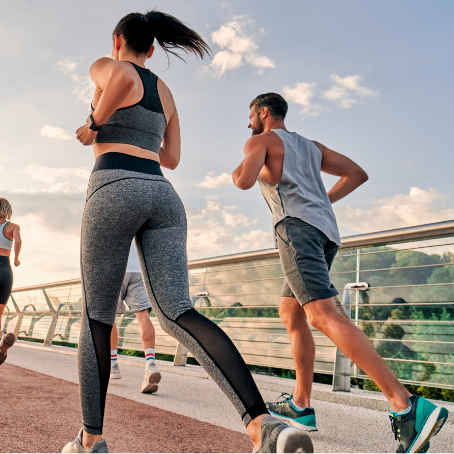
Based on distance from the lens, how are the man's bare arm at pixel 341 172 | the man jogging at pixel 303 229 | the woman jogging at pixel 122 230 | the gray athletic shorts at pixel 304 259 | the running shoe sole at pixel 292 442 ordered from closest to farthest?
1. the running shoe sole at pixel 292 442
2. the woman jogging at pixel 122 230
3. the man jogging at pixel 303 229
4. the gray athletic shorts at pixel 304 259
5. the man's bare arm at pixel 341 172

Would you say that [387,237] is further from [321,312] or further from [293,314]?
[321,312]

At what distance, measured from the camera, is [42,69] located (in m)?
6.58

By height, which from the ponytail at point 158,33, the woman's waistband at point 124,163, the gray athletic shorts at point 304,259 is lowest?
the gray athletic shorts at point 304,259

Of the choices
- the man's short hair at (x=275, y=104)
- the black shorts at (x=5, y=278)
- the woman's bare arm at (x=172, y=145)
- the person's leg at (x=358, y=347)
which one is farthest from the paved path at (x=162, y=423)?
the black shorts at (x=5, y=278)

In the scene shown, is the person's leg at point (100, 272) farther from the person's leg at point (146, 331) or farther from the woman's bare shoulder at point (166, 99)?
the person's leg at point (146, 331)

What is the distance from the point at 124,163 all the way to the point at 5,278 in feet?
12.9

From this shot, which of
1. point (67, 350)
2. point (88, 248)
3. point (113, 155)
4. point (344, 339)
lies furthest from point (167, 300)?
point (67, 350)

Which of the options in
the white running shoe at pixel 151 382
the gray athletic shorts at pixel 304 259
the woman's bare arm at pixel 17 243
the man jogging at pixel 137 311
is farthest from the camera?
the woman's bare arm at pixel 17 243

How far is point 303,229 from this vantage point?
6.35 feet

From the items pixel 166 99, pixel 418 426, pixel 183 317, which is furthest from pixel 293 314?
pixel 166 99

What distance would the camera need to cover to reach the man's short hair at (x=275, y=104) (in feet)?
7.67

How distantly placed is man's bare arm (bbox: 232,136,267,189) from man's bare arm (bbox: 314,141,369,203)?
49 cm

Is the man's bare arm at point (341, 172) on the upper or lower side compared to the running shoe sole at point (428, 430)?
upper

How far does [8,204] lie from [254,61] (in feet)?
16.5
